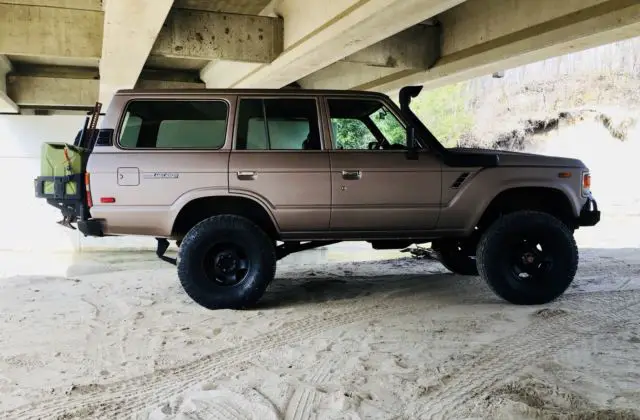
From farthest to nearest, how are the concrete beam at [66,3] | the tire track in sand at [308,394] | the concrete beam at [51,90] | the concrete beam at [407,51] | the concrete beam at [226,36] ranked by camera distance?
the concrete beam at [51,90] → the concrete beam at [407,51] → the concrete beam at [226,36] → the concrete beam at [66,3] → the tire track in sand at [308,394]

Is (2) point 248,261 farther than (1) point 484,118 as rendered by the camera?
No

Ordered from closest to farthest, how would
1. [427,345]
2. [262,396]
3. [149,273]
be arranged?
[262,396]
[427,345]
[149,273]

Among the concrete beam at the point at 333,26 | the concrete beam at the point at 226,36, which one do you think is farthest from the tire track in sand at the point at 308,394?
the concrete beam at the point at 226,36

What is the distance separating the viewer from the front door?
538cm

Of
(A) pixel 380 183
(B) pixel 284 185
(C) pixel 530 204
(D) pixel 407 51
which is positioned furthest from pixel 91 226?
(D) pixel 407 51

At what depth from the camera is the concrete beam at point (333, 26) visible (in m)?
4.79

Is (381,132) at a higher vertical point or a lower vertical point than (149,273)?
higher

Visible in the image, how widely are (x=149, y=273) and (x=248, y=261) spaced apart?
297 cm

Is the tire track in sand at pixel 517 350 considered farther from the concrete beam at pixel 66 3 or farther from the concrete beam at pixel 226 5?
the concrete beam at pixel 66 3

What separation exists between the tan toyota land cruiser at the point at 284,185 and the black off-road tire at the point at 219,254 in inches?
0.4

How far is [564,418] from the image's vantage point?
3.04m

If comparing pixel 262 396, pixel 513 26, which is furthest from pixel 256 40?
pixel 262 396

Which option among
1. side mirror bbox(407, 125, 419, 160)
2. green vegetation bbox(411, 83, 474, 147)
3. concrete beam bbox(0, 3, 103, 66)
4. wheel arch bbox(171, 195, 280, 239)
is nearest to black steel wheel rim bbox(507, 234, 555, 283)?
side mirror bbox(407, 125, 419, 160)

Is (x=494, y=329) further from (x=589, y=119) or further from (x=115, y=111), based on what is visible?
(x=589, y=119)
